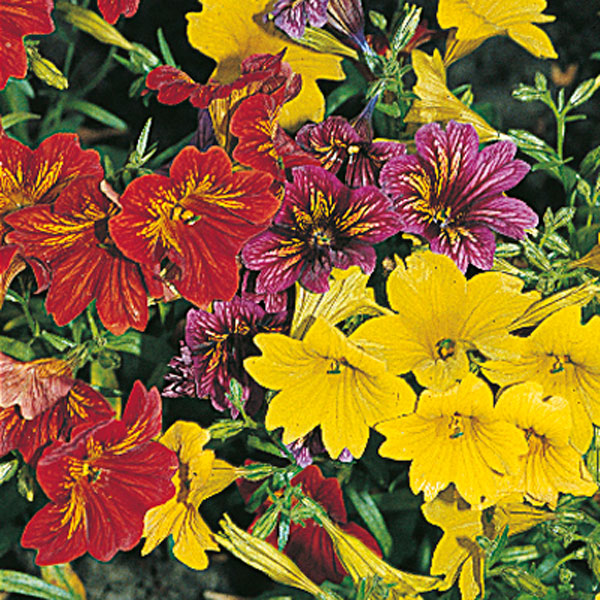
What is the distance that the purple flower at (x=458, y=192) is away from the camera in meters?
0.76

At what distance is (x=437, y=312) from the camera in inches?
29.6

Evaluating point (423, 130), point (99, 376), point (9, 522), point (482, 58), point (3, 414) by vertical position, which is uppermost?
point (423, 130)

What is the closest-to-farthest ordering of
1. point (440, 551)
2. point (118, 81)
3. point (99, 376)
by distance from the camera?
point (440, 551), point (99, 376), point (118, 81)

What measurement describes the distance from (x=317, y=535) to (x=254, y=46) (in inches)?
25.1

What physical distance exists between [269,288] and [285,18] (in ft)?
1.05

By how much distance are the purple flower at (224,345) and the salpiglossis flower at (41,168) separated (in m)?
0.19

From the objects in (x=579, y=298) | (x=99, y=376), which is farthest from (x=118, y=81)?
(x=579, y=298)

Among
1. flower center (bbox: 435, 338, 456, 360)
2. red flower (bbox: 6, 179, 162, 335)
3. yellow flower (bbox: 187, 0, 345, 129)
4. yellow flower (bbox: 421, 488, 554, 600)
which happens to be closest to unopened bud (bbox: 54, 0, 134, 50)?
yellow flower (bbox: 187, 0, 345, 129)

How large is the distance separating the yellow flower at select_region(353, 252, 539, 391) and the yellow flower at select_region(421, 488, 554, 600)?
19 centimetres

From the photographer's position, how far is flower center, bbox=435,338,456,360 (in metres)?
0.78

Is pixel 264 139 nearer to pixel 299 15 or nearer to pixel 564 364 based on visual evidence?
pixel 299 15

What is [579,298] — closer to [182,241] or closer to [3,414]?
[182,241]

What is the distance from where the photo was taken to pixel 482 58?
58.7 inches

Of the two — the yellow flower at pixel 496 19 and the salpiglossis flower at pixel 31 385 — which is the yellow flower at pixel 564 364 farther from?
the salpiglossis flower at pixel 31 385
